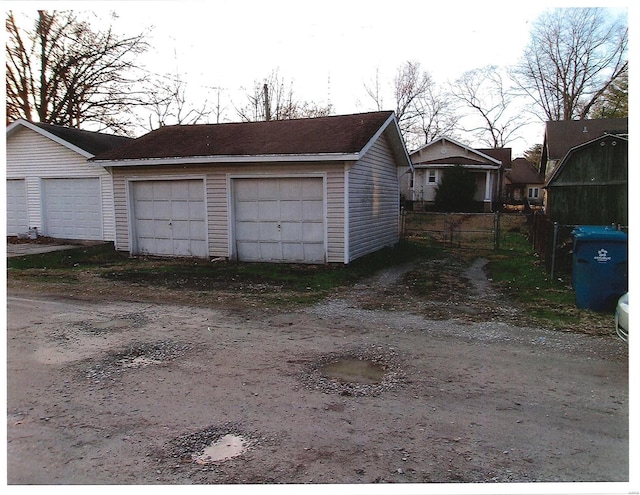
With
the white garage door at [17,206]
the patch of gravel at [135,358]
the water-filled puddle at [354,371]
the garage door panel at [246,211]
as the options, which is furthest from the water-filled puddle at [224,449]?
the white garage door at [17,206]

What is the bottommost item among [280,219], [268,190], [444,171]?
[280,219]

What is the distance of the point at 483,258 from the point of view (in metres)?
12.9

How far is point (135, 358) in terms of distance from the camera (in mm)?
4828

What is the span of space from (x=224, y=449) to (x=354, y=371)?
1.70 metres

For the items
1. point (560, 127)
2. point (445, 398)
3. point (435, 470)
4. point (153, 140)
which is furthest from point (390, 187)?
point (560, 127)

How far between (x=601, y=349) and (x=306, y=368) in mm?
3216

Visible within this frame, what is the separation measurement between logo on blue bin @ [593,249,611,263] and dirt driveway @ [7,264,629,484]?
1.40 meters

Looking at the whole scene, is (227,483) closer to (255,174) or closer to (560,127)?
(255,174)

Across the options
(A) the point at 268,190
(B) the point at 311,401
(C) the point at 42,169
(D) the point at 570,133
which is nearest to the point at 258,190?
(A) the point at 268,190

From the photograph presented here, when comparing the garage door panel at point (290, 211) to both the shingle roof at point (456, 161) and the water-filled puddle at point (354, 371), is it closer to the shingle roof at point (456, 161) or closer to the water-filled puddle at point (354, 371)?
the water-filled puddle at point (354, 371)

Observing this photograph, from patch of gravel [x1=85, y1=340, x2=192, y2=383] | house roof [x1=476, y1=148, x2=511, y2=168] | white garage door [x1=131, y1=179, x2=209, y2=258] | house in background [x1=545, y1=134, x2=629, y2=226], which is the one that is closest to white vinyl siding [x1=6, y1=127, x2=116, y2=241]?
white garage door [x1=131, y1=179, x2=209, y2=258]

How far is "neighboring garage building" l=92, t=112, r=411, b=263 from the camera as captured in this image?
1068cm

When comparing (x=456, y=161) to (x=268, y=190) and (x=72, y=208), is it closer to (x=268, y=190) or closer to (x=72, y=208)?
(x=268, y=190)

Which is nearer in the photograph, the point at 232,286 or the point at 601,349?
the point at 601,349
